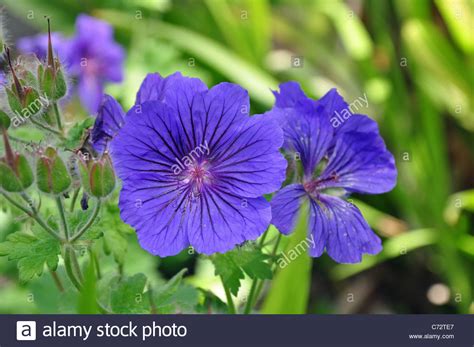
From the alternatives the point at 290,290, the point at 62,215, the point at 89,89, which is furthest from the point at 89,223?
the point at 89,89

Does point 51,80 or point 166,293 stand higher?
point 51,80

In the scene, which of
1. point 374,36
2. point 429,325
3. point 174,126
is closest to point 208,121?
point 174,126

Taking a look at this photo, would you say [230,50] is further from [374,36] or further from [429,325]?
[429,325]

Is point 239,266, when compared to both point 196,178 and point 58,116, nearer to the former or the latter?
point 196,178

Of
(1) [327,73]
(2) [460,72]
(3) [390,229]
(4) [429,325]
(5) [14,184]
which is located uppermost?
(1) [327,73]

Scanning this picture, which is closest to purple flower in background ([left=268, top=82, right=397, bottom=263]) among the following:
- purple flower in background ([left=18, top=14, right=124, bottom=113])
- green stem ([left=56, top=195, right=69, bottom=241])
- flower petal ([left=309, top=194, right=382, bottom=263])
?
flower petal ([left=309, top=194, right=382, bottom=263])

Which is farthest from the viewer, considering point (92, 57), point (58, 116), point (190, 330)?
point (92, 57)

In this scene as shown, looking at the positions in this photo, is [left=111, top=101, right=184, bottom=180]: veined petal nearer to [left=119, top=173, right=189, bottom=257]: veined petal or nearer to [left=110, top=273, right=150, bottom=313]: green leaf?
[left=119, top=173, right=189, bottom=257]: veined petal
